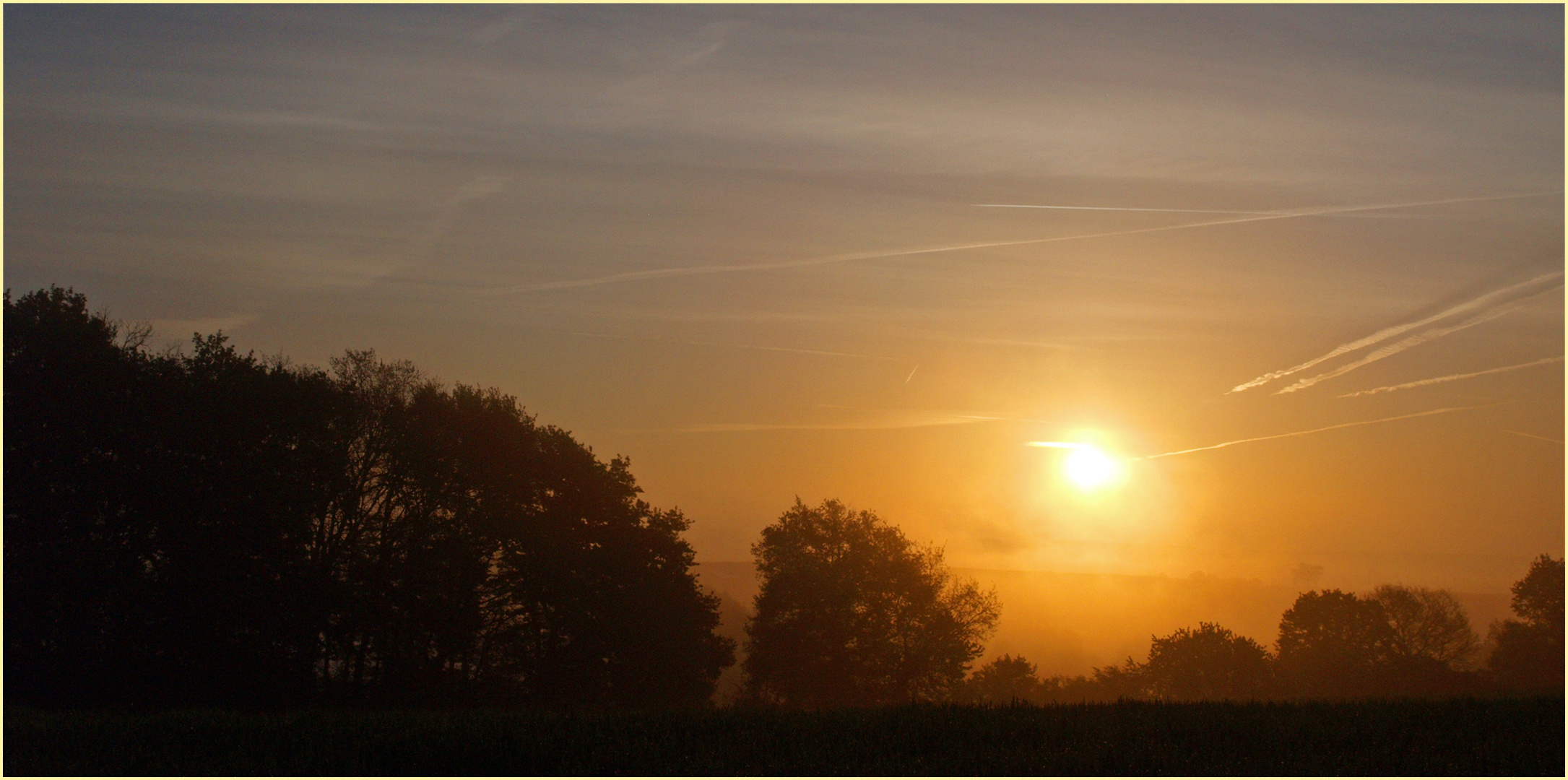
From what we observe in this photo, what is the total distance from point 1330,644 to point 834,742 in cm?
6179

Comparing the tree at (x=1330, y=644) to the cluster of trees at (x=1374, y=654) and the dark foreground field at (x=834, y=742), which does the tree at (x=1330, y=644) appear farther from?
the dark foreground field at (x=834, y=742)

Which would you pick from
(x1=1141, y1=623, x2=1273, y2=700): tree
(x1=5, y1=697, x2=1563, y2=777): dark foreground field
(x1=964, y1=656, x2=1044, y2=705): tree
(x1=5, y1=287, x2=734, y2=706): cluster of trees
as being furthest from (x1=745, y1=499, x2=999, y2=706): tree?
(x1=1141, y1=623, x2=1273, y2=700): tree

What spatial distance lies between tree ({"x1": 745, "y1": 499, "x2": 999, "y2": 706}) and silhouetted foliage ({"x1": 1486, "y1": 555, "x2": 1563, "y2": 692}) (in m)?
31.2

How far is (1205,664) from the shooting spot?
237ft

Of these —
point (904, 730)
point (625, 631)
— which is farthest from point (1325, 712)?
point (625, 631)

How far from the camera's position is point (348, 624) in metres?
28.4

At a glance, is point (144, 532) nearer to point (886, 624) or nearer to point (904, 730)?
point (904, 730)

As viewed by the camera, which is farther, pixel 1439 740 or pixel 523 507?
pixel 523 507

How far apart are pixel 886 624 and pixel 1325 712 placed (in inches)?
1194

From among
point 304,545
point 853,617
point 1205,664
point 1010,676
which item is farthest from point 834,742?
point 1205,664

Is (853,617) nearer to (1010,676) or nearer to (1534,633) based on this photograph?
(1010,676)

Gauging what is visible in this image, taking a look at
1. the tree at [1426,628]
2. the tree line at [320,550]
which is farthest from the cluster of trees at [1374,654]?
the tree line at [320,550]

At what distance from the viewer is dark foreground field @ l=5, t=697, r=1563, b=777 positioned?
1270cm

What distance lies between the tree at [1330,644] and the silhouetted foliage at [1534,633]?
20.0 ft
